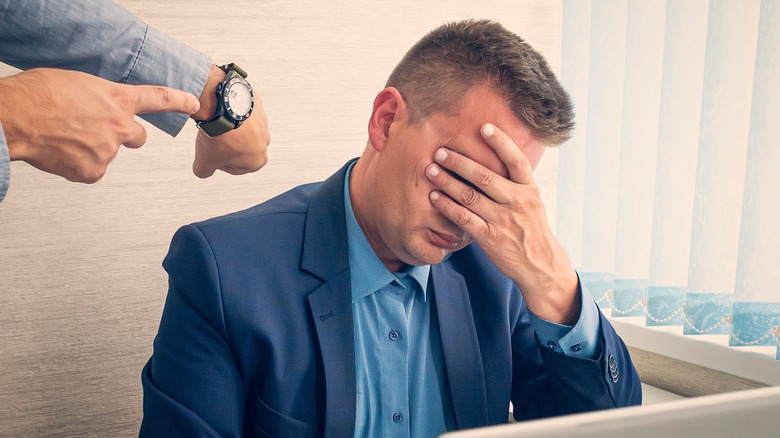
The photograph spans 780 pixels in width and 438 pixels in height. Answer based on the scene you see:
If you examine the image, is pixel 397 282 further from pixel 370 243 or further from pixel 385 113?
pixel 385 113

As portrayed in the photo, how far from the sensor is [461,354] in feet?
4.36

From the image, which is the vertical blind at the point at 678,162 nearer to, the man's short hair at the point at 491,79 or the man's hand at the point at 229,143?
the man's short hair at the point at 491,79

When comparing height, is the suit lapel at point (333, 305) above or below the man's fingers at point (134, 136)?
below

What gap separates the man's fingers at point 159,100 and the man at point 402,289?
26cm

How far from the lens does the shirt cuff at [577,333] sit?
127cm

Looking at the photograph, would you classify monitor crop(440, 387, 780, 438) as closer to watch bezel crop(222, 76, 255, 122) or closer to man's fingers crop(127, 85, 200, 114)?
man's fingers crop(127, 85, 200, 114)

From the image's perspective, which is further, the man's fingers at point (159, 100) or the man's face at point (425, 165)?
the man's face at point (425, 165)

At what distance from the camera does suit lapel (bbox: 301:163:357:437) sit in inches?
46.7

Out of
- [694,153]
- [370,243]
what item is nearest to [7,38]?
[370,243]

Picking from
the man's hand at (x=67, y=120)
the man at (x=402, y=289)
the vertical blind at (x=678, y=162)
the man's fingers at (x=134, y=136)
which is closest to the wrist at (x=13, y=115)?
the man's hand at (x=67, y=120)

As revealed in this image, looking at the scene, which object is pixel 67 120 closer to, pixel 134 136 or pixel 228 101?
pixel 134 136

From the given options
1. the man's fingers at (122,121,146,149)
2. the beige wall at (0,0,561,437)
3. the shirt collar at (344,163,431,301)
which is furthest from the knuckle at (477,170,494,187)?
the beige wall at (0,0,561,437)

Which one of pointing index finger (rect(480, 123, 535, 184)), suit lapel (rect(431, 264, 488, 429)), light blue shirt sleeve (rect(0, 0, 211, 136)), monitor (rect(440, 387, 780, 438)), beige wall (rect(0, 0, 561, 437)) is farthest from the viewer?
beige wall (rect(0, 0, 561, 437))

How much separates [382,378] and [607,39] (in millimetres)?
1151
